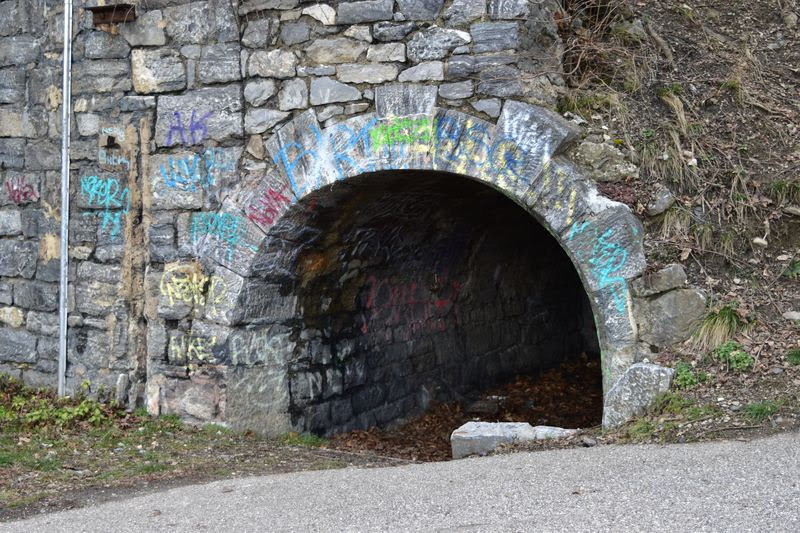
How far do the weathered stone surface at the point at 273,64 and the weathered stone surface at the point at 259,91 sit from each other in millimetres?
55

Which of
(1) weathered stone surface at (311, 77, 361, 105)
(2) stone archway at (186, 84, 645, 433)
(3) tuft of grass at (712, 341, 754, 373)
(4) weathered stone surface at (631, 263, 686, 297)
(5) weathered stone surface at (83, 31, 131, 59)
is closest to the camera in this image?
(3) tuft of grass at (712, 341, 754, 373)

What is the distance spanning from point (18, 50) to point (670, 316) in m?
5.45

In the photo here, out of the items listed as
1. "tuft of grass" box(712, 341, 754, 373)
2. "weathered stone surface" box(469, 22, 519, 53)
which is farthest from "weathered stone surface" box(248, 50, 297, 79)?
"tuft of grass" box(712, 341, 754, 373)

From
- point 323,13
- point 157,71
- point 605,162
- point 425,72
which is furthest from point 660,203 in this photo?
point 157,71

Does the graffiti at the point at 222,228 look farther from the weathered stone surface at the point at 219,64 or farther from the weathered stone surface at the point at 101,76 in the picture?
the weathered stone surface at the point at 101,76

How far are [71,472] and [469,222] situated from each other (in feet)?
13.7

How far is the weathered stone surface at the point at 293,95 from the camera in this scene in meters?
6.48

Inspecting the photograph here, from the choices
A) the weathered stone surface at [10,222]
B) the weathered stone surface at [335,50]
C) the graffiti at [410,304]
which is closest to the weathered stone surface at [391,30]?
the weathered stone surface at [335,50]

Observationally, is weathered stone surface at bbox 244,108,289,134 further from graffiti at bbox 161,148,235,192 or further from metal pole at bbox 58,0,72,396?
metal pole at bbox 58,0,72,396

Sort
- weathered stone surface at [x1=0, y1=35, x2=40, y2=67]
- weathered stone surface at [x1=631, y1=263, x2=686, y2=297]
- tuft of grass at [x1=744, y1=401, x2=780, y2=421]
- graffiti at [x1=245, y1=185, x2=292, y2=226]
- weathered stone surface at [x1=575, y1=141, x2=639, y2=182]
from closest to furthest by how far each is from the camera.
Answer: tuft of grass at [x1=744, y1=401, x2=780, y2=421]
weathered stone surface at [x1=631, y1=263, x2=686, y2=297]
weathered stone surface at [x1=575, y1=141, x2=639, y2=182]
graffiti at [x1=245, y1=185, x2=292, y2=226]
weathered stone surface at [x1=0, y1=35, x2=40, y2=67]

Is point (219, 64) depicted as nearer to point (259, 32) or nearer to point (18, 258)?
point (259, 32)

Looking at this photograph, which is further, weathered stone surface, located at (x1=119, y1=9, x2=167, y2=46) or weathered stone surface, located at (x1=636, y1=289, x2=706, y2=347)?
weathered stone surface, located at (x1=119, y1=9, x2=167, y2=46)

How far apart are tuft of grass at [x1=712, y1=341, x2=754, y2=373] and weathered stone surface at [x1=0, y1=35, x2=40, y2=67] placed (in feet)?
18.4

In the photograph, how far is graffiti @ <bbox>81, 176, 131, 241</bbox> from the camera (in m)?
7.19
